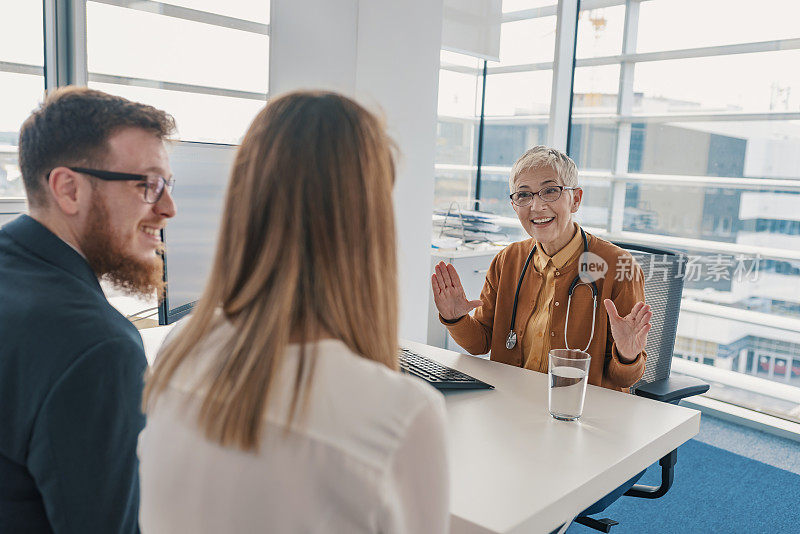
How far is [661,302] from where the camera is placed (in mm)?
1994

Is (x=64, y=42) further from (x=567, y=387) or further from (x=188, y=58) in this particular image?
(x=567, y=387)

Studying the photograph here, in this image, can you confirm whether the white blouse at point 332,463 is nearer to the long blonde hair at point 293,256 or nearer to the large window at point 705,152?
the long blonde hair at point 293,256

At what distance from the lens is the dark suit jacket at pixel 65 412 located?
875 millimetres

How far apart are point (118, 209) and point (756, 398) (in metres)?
3.63

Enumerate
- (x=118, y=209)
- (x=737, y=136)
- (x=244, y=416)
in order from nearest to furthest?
(x=244, y=416) < (x=118, y=209) < (x=737, y=136)

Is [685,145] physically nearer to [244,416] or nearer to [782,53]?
[782,53]

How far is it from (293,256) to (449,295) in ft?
→ 4.03

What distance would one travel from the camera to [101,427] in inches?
35.2

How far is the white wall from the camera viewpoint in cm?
295

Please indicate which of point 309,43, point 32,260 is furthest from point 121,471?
point 309,43

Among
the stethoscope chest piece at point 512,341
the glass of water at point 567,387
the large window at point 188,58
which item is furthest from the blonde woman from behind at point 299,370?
the large window at point 188,58

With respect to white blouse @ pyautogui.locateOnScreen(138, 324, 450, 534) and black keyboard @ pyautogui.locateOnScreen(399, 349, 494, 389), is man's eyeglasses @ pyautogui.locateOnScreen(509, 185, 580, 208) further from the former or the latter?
white blouse @ pyautogui.locateOnScreen(138, 324, 450, 534)

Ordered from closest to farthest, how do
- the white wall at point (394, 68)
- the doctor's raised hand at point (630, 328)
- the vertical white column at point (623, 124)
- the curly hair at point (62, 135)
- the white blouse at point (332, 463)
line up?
the white blouse at point (332, 463)
the curly hair at point (62, 135)
the doctor's raised hand at point (630, 328)
the white wall at point (394, 68)
the vertical white column at point (623, 124)

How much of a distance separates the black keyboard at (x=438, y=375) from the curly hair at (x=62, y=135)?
780 millimetres
